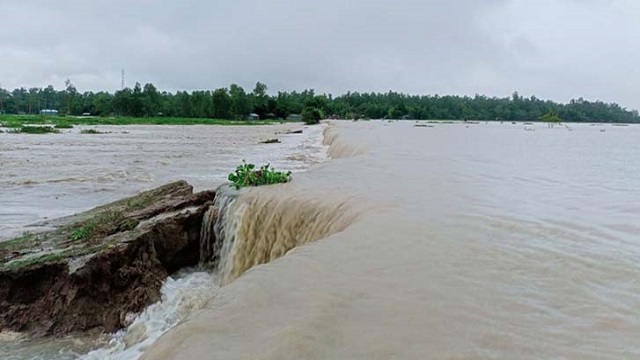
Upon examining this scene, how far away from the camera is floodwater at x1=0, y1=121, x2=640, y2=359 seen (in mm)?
3959

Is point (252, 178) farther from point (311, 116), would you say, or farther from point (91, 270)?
point (311, 116)

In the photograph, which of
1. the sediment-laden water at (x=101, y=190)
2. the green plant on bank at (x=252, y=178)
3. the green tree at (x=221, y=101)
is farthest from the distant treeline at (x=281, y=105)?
the green plant on bank at (x=252, y=178)

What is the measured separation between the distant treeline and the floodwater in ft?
365

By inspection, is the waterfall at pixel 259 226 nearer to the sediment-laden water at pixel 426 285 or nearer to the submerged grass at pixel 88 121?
the sediment-laden water at pixel 426 285

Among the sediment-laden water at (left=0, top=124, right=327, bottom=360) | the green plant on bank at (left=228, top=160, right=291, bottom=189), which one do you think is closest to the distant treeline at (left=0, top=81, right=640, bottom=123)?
the sediment-laden water at (left=0, top=124, right=327, bottom=360)

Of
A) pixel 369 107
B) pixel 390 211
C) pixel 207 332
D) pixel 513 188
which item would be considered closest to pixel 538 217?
pixel 390 211

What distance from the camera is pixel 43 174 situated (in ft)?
72.4

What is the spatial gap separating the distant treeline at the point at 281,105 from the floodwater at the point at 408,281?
111m

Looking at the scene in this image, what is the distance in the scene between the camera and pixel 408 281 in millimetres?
5266

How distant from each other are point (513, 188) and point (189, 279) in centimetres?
757

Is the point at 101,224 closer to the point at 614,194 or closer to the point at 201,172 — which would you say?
the point at 614,194

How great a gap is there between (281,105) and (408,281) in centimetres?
13373

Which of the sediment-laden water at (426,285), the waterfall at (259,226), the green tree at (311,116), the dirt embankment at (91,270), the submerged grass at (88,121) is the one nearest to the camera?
the sediment-laden water at (426,285)

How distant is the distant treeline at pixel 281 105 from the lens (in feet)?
389
